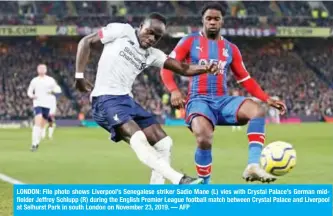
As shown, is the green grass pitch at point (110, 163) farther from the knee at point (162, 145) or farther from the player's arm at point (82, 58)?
the knee at point (162, 145)

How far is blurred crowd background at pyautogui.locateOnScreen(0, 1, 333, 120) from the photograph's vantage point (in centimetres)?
4453

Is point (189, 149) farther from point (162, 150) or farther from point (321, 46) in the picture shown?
point (321, 46)

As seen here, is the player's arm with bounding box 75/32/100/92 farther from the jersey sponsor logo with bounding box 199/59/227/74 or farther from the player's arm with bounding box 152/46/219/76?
the jersey sponsor logo with bounding box 199/59/227/74

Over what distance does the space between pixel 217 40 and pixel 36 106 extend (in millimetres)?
12141

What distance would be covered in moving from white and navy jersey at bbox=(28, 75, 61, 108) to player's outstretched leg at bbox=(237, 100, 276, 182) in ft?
41.6

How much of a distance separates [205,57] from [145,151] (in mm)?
2154

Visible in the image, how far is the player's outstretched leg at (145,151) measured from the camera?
836 cm

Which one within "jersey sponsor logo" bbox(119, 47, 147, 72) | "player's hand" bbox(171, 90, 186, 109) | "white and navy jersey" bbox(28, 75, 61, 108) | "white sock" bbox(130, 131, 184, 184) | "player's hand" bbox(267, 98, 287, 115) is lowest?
"white sock" bbox(130, 131, 184, 184)

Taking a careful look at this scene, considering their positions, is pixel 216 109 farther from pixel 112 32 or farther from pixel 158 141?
pixel 112 32

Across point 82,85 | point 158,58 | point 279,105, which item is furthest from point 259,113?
point 82,85

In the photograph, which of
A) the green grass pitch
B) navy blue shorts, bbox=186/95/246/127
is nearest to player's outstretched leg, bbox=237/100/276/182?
navy blue shorts, bbox=186/95/246/127

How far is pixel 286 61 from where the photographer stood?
52719mm

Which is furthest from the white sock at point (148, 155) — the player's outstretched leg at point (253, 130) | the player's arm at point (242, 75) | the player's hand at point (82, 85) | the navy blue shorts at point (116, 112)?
the player's arm at point (242, 75)

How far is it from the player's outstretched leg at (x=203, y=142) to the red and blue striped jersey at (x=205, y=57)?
1.86 ft
